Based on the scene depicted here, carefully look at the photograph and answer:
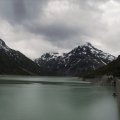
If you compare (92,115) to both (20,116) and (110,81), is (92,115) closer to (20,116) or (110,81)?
(20,116)

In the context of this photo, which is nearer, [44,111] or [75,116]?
[75,116]

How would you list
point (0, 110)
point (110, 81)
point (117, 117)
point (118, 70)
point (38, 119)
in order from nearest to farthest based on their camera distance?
point (38, 119) < point (117, 117) < point (0, 110) < point (110, 81) < point (118, 70)

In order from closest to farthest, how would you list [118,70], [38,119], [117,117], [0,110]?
[38,119] < [117,117] < [0,110] < [118,70]

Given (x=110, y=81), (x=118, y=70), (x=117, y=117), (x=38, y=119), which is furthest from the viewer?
(x=118, y=70)

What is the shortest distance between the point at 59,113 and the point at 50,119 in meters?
6.32

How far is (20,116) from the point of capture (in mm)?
42531

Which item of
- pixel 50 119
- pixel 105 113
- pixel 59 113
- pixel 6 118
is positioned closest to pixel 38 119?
pixel 50 119

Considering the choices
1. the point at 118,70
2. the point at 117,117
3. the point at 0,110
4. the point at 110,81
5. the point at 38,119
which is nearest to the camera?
the point at 38,119

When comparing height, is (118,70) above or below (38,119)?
above

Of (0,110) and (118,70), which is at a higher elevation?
(118,70)

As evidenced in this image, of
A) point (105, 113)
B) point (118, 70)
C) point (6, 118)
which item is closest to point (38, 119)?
point (6, 118)

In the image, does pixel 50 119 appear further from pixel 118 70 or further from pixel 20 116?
pixel 118 70

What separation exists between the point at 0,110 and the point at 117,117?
18866 mm

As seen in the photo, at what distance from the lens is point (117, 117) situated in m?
44.9
